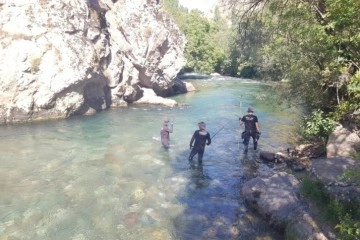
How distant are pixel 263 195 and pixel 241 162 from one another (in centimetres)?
476

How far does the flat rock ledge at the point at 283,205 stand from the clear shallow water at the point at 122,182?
38cm

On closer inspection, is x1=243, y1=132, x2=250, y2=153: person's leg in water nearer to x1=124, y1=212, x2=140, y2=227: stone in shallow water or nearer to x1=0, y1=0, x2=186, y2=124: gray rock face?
x1=124, y1=212, x2=140, y2=227: stone in shallow water

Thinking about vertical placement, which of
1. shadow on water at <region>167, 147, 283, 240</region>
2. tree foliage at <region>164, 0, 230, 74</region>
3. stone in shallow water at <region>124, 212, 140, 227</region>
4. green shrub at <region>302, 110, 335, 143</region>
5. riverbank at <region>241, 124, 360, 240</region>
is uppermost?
tree foliage at <region>164, 0, 230, 74</region>

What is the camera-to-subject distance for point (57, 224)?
10.0m

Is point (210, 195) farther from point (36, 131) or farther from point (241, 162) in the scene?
point (36, 131)

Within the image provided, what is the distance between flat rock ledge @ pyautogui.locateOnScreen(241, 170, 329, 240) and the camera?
28.4 feet

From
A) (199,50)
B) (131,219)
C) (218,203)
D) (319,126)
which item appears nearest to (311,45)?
(319,126)

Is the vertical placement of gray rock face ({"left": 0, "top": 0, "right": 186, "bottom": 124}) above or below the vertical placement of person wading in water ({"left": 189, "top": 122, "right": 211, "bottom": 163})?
above

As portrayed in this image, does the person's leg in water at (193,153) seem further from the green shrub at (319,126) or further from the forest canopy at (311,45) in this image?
the green shrub at (319,126)

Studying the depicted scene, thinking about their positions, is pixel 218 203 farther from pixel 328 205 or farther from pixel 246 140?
pixel 246 140

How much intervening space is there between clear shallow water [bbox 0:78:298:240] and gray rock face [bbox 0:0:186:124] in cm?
205

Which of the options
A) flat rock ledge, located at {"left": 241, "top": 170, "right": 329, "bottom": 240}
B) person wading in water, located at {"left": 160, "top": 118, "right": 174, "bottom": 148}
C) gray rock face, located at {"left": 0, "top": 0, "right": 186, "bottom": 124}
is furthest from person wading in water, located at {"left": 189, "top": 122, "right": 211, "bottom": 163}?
gray rock face, located at {"left": 0, "top": 0, "right": 186, "bottom": 124}

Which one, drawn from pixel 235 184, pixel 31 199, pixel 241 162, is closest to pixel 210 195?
pixel 235 184

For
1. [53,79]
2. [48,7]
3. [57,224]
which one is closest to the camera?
[57,224]
